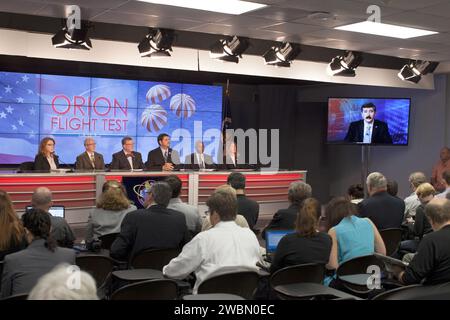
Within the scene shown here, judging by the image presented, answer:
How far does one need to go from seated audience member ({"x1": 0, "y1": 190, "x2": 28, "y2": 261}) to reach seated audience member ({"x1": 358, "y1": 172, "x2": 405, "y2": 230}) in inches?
127

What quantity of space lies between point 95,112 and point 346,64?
453 centimetres

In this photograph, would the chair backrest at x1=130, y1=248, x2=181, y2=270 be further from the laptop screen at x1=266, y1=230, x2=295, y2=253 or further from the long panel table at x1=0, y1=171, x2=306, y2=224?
the long panel table at x1=0, y1=171, x2=306, y2=224

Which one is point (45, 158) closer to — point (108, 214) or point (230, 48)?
point (230, 48)

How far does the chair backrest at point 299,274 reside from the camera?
3525mm

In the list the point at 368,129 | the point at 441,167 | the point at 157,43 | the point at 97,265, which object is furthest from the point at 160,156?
the point at 97,265

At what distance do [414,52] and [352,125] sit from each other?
2.47 meters

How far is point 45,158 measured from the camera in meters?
7.83

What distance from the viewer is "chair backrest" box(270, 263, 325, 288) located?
3525mm

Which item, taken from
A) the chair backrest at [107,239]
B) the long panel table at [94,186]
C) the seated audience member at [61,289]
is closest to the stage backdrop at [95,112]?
the long panel table at [94,186]

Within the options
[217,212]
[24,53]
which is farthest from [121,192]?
[24,53]

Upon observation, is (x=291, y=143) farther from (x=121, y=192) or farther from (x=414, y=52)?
(x=121, y=192)

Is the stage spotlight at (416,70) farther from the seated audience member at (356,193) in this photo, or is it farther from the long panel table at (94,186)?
the seated audience member at (356,193)

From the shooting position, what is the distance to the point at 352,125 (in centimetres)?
1073

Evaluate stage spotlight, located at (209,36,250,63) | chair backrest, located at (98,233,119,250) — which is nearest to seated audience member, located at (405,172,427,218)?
stage spotlight, located at (209,36,250,63)
